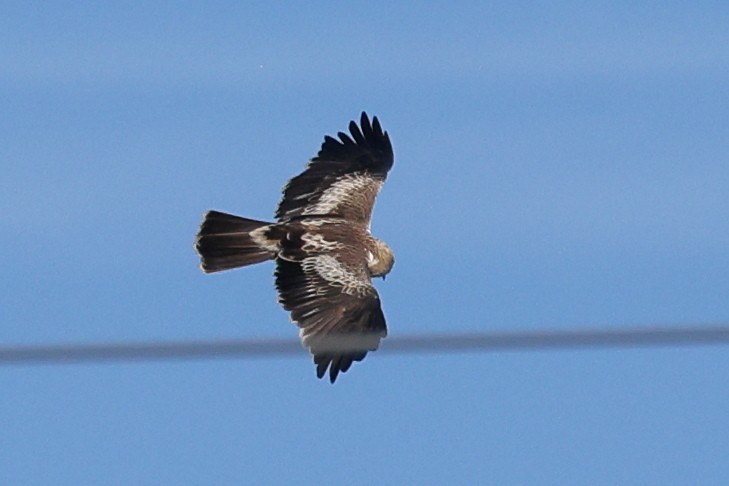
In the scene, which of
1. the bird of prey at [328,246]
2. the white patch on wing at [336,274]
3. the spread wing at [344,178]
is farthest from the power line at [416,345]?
the spread wing at [344,178]

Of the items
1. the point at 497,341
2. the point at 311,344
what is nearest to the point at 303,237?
the point at 311,344

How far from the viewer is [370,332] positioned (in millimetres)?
10312

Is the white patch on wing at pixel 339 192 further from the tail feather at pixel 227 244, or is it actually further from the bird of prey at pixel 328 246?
the tail feather at pixel 227 244

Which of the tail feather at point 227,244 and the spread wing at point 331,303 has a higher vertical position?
the tail feather at point 227,244

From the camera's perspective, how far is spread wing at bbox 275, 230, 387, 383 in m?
10.0

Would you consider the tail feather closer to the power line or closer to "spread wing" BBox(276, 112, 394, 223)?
"spread wing" BBox(276, 112, 394, 223)

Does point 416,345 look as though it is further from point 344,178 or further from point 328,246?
point 344,178

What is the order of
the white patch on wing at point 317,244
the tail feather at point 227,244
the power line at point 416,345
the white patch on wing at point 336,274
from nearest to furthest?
the power line at point 416,345
the white patch on wing at point 336,274
the white patch on wing at point 317,244
the tail feather at point 227,244

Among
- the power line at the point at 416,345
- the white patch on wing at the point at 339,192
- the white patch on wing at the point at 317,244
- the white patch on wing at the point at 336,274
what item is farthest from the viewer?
the white patch on wing at the point at 339,192

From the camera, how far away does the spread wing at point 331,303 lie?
10039 mm

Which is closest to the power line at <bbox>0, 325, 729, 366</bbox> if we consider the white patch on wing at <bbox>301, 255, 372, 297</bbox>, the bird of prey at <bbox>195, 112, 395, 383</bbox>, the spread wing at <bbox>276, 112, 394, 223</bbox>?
the bird of prey at <bbox>195, 112, 395, 383</bbox>

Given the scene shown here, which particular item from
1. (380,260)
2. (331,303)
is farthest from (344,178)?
(331,303)

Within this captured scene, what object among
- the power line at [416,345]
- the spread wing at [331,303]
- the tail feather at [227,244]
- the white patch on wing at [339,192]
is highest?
the white patch on wing at [339,192]

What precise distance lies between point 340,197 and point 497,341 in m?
8.88
